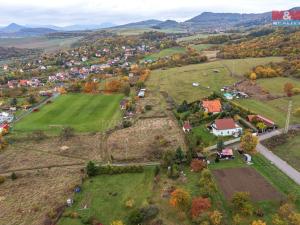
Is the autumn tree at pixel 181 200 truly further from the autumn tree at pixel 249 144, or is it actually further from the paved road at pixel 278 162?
the autumn tree at pixel 249 144

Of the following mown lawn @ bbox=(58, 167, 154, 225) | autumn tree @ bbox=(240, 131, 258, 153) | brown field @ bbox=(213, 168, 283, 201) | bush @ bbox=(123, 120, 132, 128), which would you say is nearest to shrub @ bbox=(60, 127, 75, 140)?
bush @ bbox=(123, 120, 132, 128)

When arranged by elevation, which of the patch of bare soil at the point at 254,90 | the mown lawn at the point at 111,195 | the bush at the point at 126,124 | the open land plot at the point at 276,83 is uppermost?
the open land plot at the point at 276,83

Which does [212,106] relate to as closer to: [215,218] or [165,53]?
[215,218]

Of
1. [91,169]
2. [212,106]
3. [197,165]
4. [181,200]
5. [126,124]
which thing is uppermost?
[212,106]

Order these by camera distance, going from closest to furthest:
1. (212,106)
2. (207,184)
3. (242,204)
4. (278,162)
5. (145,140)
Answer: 1. (242,204)
2. (207,184)
3. (278,162)
4. (145,140)
5. (212,106)

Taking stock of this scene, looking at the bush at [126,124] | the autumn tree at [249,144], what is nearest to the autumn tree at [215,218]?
the autumn tree at [249,144]

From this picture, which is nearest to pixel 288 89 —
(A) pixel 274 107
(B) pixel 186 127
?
(A) pixel 274 107

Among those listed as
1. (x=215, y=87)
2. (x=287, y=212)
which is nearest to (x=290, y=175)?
(x=287, y=212)
